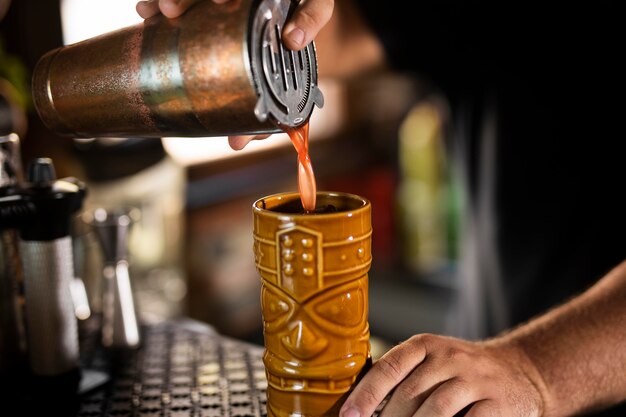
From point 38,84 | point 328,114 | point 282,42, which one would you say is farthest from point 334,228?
point 328,114

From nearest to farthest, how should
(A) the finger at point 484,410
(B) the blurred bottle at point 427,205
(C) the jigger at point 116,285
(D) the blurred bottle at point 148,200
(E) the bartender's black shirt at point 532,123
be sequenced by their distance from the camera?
(A) the finger at point 484,410 → (C) the jigger at point 116,285 → (E) the bartender's black shirt at point 532,123 → (D) the blurred bottle at point 148,200 → (B) the blurred bottle at point 427,205

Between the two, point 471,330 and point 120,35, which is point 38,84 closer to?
point 120,35

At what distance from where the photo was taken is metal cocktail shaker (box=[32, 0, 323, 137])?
82 centimetres

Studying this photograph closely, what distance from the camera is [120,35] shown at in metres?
0.97

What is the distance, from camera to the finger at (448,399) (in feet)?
2.90

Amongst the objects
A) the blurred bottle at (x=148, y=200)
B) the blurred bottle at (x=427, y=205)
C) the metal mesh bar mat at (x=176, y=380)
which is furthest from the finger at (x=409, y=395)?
the blurred bottle at (x=427, y=205)

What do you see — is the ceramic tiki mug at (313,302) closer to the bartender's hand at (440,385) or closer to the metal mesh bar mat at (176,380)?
the bartender's hand at (440,385)

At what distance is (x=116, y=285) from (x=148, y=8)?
A: 60 centimetres

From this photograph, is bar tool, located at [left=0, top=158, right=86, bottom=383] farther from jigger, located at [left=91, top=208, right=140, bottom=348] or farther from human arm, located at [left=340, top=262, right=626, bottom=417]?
human arm, located at [left=340, top=262, right=626, bottom=417]

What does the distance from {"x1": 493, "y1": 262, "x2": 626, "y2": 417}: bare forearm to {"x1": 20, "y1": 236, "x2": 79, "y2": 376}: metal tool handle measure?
0.77 meters

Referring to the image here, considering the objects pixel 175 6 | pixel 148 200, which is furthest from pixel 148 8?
pixel 148 200

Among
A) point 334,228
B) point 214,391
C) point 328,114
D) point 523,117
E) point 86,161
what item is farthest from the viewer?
point 328,114

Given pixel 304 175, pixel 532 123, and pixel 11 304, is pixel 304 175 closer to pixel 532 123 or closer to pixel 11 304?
pixel 11 304

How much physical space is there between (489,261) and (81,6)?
226 cm
